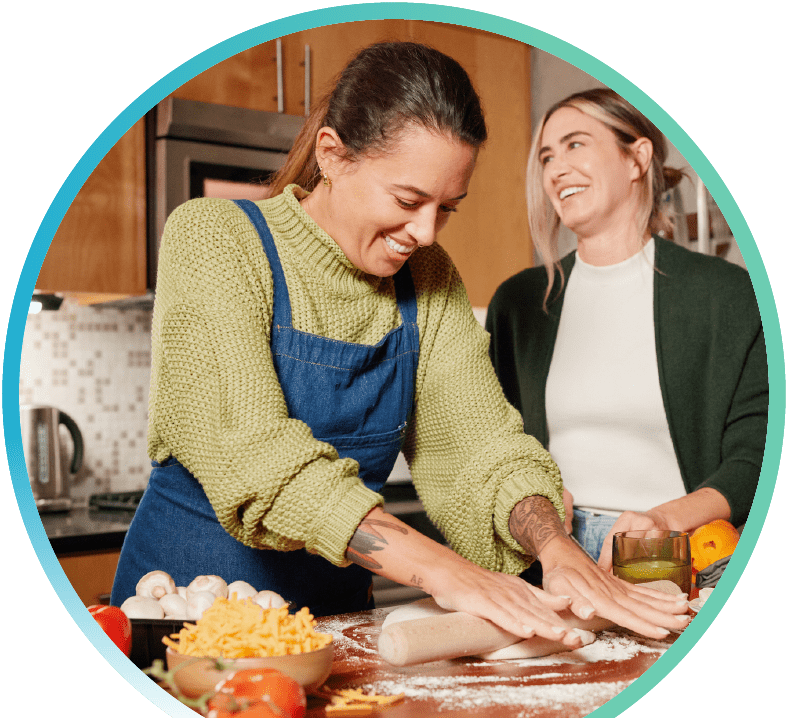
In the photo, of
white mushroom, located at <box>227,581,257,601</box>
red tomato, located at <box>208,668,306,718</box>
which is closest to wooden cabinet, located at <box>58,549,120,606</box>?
white mushroom, located at <box>227,581,257,601</box>

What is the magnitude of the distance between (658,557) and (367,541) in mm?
386

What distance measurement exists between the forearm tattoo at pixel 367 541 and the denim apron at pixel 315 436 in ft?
0.74

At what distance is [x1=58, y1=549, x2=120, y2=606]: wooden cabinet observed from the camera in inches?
61.7

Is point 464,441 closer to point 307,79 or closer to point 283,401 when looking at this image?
point 283,401

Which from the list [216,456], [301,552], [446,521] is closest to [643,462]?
[446,521]

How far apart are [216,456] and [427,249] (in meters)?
0.45

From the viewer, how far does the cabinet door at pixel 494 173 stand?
7.55 feet

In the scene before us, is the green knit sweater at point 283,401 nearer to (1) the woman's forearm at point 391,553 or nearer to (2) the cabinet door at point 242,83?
(1) the woman's forearm at point 391,553

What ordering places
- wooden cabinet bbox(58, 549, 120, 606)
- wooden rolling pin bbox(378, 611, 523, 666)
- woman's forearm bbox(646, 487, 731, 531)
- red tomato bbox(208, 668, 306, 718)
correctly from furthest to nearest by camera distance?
wooden cabinet bbox(58, 549, 120, 606)
woman's forearm bbox(646, 487, 731, 531)
wooden rolling pin bbox(378, 611, 523, 666)
red tomato bbox(208, 668, 306, 718)

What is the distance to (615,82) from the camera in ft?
2.91

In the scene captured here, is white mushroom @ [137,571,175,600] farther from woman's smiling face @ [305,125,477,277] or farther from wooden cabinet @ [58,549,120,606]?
wooden cabinet @ [58,549,120,606]

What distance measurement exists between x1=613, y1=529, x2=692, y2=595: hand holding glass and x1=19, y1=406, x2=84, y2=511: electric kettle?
141 cm

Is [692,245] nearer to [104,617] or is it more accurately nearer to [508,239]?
[508,239]

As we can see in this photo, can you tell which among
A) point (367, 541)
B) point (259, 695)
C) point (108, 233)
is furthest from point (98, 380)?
point (259, 695)
